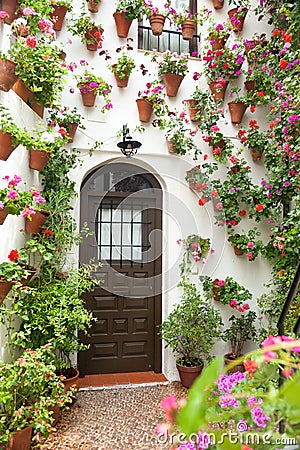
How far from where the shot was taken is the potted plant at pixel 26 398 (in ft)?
8.77

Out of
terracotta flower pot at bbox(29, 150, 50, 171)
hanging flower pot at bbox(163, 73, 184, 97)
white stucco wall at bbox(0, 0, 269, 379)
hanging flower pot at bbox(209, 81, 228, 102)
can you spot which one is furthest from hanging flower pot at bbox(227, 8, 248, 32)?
terracotta flower pot at bbox(29, 150, 50, 171)

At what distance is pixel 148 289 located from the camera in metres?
4.70

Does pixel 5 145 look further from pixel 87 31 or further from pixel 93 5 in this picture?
pixel 93 5

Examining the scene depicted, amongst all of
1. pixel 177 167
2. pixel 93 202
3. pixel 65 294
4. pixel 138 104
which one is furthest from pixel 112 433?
pixel 138 104

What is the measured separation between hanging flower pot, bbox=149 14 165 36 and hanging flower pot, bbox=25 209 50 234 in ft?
8.29

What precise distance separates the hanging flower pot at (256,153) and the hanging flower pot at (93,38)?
216 centimetres

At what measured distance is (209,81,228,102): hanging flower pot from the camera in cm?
461

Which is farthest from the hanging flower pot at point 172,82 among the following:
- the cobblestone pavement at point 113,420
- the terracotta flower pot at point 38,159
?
the cobblestone pavement at point 113,420

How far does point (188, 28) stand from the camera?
15.3ft

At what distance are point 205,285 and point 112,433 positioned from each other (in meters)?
1.89

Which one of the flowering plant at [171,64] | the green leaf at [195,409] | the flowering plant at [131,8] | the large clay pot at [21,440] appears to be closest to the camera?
the green leaf at [195,409]

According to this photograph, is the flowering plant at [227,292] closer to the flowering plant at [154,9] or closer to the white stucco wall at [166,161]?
the white stucco wall at [166,161]

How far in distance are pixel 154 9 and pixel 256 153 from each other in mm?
2050

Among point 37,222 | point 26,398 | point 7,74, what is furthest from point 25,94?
point 26,398
